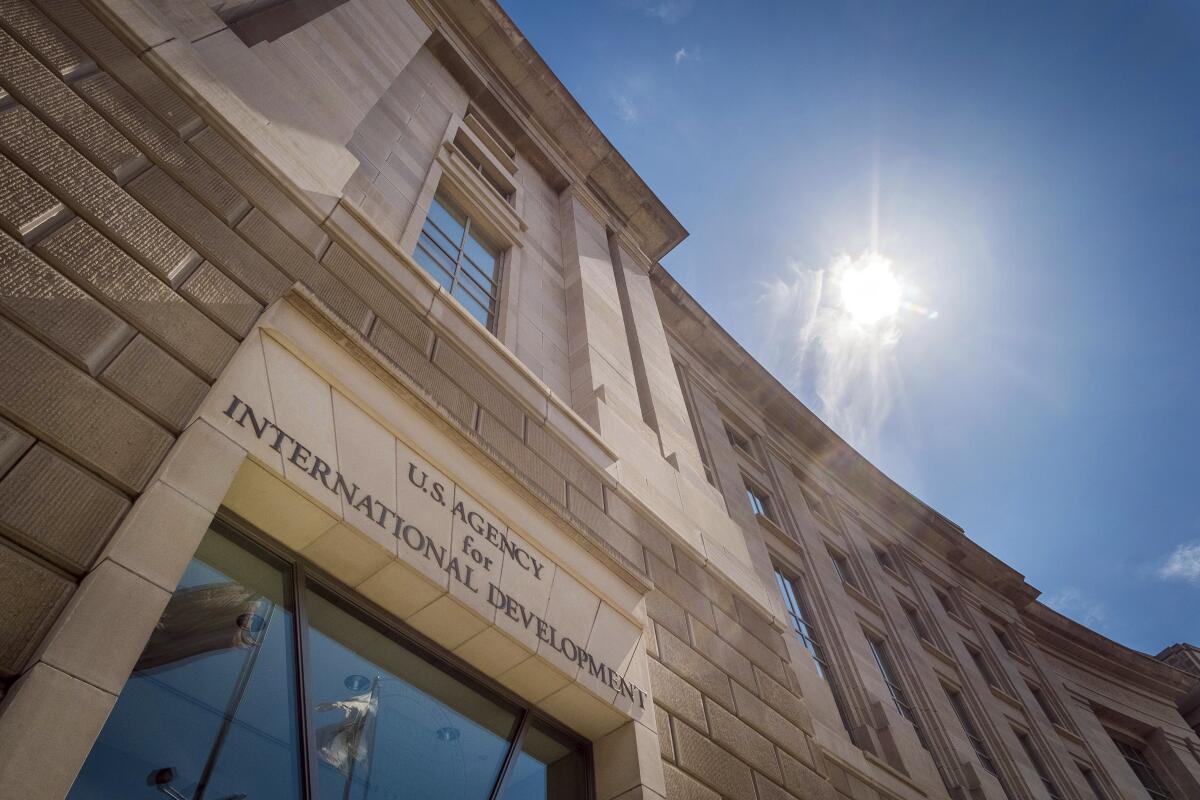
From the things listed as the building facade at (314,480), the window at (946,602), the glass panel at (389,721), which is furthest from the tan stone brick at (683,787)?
the window at (946,602)

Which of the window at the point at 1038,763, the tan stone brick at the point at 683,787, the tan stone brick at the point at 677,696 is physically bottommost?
the tan stone brick at the point at 683,787

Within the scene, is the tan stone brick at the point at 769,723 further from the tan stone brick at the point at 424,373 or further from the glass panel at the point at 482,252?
the glass panel at the point at 482,252

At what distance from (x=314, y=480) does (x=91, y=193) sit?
2.11 m

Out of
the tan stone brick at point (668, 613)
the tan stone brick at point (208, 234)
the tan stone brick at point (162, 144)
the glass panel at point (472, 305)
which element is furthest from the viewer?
the glass panel at point (472, 305)

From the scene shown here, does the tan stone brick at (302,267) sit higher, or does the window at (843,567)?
the window at (843,567)

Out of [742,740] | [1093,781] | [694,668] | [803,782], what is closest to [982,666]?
[1093,781]

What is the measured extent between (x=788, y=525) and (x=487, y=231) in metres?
11.4

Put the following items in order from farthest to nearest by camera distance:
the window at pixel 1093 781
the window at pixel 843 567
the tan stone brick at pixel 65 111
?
the window at pixel 1093 781 < the window at pixel 843 567 < the tan stone brick at pixel 65 111

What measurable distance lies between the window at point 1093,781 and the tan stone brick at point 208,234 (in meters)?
25.2

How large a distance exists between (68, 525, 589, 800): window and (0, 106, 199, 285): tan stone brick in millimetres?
1684

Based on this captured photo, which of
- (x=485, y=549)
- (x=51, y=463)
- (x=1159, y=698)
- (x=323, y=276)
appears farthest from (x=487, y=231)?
(x=1159, y=698)

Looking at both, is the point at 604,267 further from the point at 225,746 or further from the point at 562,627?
the point at 225,746

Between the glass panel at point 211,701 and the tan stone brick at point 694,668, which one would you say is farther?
the tan stone brick at point 694,668

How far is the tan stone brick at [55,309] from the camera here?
3.57 m
